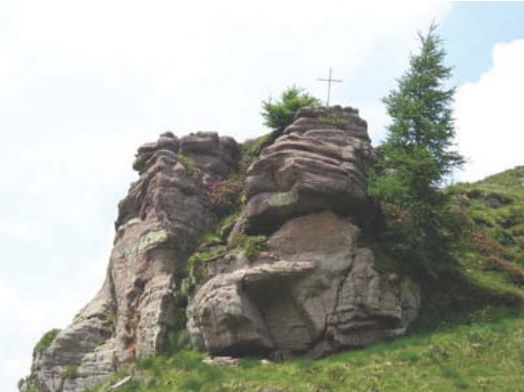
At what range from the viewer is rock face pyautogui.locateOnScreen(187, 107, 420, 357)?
31.2 metres

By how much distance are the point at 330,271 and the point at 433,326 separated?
4677 millimetres

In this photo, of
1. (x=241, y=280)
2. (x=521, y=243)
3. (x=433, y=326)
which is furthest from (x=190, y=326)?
(x=521, y=243)

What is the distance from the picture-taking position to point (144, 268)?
122ft

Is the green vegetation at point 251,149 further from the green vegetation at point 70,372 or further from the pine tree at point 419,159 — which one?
the green vegetation at point 70,372

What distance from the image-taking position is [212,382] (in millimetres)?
28406

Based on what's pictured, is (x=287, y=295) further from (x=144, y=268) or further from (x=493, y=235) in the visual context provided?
(x=493, y=235)

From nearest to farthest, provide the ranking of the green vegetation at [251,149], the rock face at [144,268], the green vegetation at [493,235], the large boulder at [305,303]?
the large boulder at [305,303], the rock face at [144,268], the green vegetation at [493,235], the green vegetation at [251,149]

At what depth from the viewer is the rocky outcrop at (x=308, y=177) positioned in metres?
33.5

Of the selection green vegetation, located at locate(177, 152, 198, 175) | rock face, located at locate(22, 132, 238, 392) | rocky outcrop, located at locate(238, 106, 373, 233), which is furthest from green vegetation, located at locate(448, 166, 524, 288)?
green vegetation, located at locate(177, 152, 198, 175)

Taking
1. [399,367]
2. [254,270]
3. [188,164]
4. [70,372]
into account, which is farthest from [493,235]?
[70,372]

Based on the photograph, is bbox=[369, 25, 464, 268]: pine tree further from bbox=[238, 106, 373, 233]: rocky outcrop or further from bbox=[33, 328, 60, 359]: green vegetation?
bbox=[33, 328, 60, 359]: green vegetation

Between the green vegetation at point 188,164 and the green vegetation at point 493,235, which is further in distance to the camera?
the green vegetation at point 188,164

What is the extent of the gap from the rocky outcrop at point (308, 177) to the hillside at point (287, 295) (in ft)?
0.22

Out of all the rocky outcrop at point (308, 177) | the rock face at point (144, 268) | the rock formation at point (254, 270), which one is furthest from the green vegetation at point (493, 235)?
the rock face at point (144, 268)
